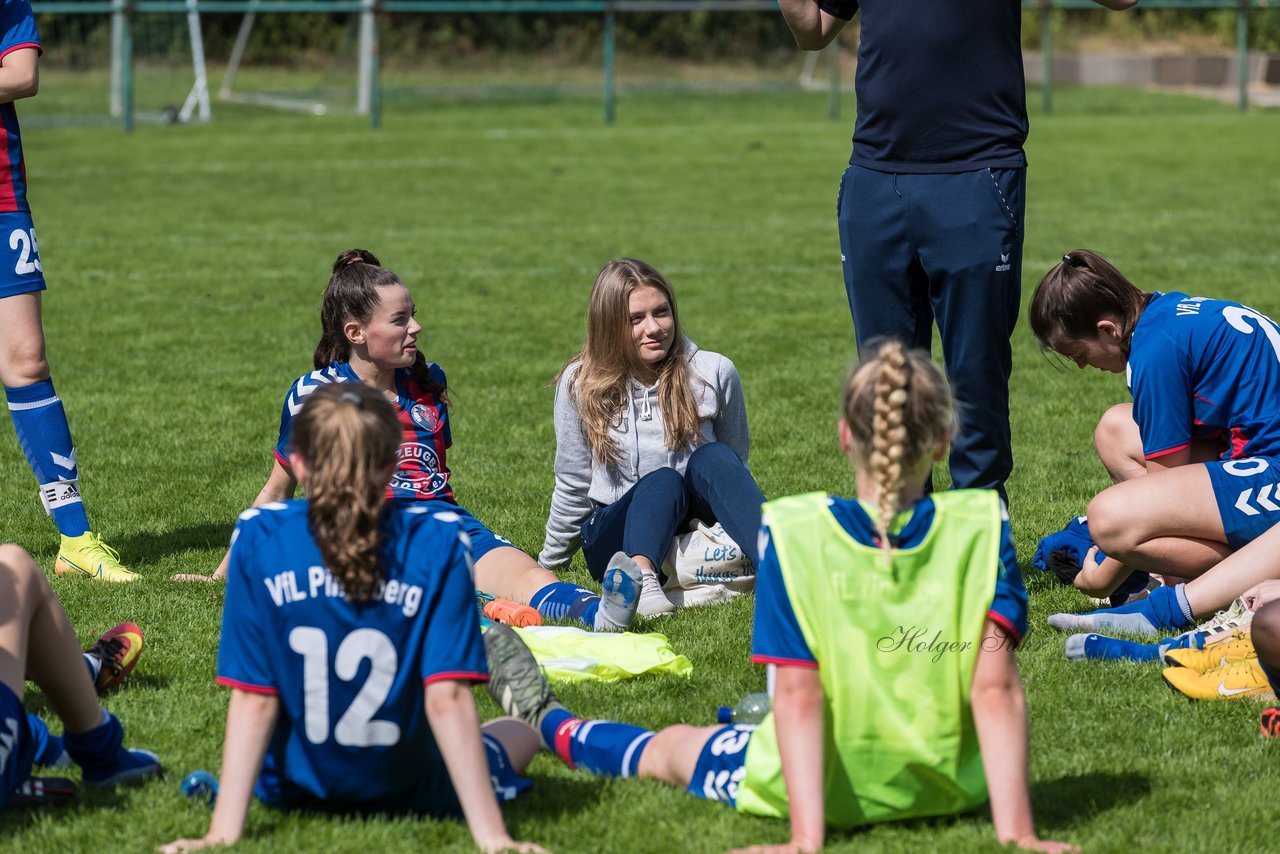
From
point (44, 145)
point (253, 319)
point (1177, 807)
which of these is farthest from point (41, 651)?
point (44, 145)

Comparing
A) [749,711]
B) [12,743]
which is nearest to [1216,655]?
[749,711]

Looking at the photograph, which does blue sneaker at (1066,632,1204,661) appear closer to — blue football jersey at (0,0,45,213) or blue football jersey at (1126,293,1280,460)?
blue football jersey at (1126,293,1280,460)

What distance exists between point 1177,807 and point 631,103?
27578 millimetres

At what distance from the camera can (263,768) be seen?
3.39 metres

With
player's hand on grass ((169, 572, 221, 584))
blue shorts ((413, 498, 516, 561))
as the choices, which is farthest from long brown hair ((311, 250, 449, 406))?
player's hand on grass ((169, 572, 221, 584))

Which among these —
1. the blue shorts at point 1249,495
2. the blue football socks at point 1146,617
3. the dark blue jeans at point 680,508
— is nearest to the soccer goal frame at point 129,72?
the dark blue jeans at point 680,508

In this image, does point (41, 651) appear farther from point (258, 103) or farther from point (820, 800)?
point (258, 103)

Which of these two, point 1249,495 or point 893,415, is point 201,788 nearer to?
point 893,415

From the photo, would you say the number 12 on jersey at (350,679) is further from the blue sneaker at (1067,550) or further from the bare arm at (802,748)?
the blue sneaker at (1067,550)

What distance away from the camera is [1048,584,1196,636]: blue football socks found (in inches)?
191

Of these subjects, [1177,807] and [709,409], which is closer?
[1177,807]

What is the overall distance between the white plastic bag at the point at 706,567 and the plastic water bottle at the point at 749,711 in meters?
1.23

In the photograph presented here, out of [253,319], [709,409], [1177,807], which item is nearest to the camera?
[1177,807]

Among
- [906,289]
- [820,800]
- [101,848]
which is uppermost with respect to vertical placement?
[906,289]
